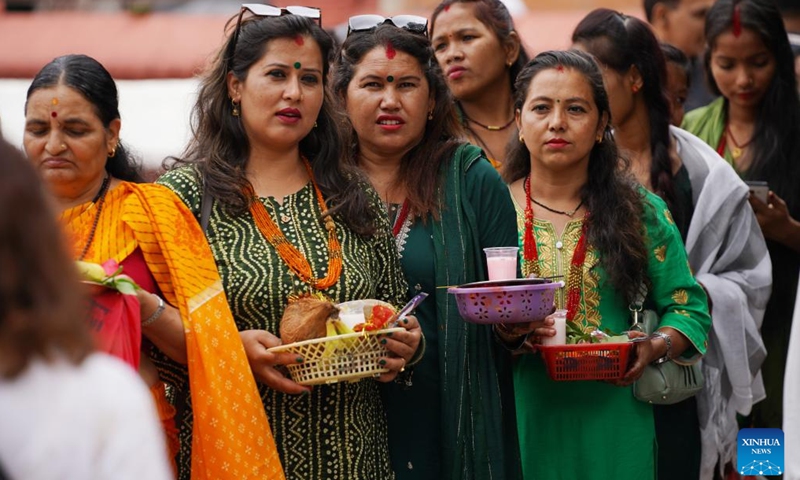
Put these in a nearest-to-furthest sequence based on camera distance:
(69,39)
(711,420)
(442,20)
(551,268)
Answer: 1. (551,268)
2. (711,420)
3. (442,20)
4. (69,39)

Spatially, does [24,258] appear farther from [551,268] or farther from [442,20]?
[442,20]

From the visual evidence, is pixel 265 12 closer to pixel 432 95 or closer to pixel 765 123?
pixel 432 95

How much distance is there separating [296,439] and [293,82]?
1085 millimetres

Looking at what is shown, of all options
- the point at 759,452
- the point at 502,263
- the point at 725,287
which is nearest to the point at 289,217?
the point at 502,263

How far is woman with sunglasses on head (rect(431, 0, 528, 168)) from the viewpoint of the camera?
539 centimetres

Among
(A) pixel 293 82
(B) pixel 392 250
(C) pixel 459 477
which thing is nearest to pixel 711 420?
(C) pixel 459 477

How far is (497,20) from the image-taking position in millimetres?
5461

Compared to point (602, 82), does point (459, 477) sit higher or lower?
lower

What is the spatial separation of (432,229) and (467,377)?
50cm

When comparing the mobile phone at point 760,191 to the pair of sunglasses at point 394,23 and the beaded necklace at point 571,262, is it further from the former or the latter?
the pair of sunglasses at point 394,23

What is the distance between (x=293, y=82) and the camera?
3.91 meters

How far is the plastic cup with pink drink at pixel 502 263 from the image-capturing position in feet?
12.9

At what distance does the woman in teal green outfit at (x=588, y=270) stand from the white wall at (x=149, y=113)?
491 cm

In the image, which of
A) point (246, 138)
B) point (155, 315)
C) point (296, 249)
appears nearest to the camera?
point (155, 315)
